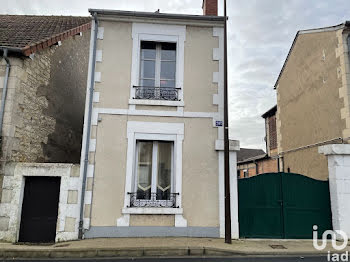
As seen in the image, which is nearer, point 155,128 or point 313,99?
point 155,128

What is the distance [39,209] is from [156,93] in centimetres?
395

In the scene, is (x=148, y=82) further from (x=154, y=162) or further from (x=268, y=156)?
(x=268, y=156)

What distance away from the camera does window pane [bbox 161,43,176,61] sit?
7035 millimetres

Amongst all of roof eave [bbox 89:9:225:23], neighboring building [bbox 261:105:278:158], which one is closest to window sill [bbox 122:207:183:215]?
roof eave [bbox 89:9:225:23]

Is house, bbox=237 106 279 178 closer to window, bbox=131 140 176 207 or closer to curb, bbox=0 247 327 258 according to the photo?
window, bbox=131 140 176 207

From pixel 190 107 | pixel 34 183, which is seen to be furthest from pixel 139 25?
pixel 34 183

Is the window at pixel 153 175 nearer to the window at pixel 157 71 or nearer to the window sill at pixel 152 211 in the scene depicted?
the window sill at pixel 152 211

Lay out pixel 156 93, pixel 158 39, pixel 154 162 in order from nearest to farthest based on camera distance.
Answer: pixel 154 162, pixel 156 93, pixel 158 39

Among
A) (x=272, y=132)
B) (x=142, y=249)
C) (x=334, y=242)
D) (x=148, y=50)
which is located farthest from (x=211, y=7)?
(x=272, y=132)

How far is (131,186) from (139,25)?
4.31 metres

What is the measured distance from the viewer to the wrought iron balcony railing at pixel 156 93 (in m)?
6.60

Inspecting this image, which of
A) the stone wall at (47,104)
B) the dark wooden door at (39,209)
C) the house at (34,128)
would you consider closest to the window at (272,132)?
the stone wall at (47,104)

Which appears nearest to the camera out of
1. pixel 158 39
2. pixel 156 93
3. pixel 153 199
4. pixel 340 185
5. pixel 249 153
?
pixel 153 199

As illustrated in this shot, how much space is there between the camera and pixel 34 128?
6.77m
